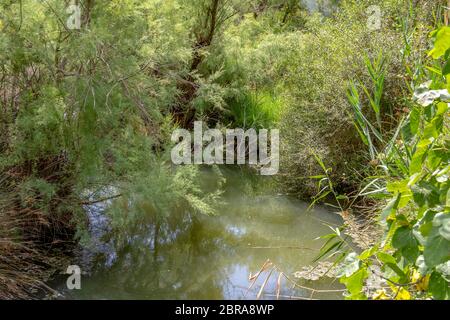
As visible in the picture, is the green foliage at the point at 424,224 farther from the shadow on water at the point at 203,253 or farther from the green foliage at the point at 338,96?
the green foliage at the point at 338,96

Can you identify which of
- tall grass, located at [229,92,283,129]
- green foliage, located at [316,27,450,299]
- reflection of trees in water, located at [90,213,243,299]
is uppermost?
tall grass, located at [229,92,283,129]

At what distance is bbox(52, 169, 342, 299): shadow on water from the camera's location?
14.8 feet

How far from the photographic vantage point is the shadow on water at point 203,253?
4523 millimetres

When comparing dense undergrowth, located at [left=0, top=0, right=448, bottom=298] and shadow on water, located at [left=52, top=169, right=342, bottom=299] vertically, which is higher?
dense undergrowth, located at [left=0, top=0, right=448, bottom=298]

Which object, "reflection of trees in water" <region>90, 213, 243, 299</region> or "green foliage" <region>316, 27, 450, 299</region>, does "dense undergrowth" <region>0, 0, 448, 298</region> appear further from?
"green foliage" <region>316, 27, 450, 299</region>

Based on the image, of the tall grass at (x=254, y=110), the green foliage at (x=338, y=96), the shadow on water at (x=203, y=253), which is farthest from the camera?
the tall grass at (x=254, y=110)

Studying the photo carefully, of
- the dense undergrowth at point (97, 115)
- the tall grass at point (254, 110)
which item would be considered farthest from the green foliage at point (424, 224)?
the tall grass at point (254, 110)

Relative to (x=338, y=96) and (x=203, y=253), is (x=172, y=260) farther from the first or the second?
(x=338, y=96)

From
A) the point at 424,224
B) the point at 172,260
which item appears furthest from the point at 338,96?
the point at 424,224

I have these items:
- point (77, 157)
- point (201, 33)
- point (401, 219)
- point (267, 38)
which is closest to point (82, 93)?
point (77, 157)

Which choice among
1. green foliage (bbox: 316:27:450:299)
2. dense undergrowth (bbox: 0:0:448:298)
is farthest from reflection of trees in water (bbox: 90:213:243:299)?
green foliage (bbox: 316:27:450:299)

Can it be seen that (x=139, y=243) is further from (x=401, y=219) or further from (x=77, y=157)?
(x=401, y=219)

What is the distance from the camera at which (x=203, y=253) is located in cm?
539

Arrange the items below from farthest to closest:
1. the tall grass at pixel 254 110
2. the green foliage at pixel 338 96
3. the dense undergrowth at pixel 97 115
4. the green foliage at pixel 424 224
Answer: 1. the tall grass at pixel 254 110
2. the green foliage at pixel 338 96
3. the dense undergrowth at pixel 97 115
4. the green foliage at pixel 424 224
